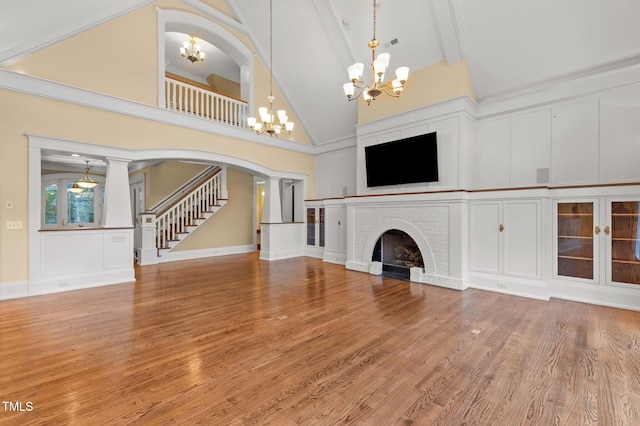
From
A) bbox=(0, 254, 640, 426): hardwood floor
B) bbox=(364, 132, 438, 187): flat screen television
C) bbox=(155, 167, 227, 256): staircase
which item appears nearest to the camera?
bbox=(0, 254, 640, 426): hardwood floor

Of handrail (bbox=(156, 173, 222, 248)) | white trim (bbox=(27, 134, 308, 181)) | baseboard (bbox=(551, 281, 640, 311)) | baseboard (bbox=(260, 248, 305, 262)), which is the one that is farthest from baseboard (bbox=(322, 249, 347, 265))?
baseboard (bbox=(551, 281, 640, 311))

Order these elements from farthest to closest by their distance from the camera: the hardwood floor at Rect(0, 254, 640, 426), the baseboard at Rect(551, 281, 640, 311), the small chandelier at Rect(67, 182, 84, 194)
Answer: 1. the small chandelier at Rect(67, 182, 84, 194)
2. the baseboard at Rect(551, 281, 640, 311)
3. the hardwood floor at Rect(0, 254, 640, 426)

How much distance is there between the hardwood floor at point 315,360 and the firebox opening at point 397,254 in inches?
56.7

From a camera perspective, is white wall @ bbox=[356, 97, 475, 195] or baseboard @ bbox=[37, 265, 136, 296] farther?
white wall @ bbox=[356, 97, 475, 195]

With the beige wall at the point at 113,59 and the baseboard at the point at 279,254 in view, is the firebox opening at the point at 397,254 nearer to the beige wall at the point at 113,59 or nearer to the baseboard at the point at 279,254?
the baseboard at the point at 279,254

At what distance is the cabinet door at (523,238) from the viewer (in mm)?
4441

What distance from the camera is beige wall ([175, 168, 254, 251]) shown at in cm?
852

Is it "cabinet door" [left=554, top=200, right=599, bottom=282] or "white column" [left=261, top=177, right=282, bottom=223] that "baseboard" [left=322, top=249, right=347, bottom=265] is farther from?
"cabinet door" [left=554, top=200, right=599, bottom=282]

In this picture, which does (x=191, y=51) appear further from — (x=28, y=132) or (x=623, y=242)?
(x=623, y=242)

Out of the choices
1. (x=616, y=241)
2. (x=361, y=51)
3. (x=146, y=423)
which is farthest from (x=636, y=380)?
(x=361, y=51)

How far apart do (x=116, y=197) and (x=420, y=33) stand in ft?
22.1

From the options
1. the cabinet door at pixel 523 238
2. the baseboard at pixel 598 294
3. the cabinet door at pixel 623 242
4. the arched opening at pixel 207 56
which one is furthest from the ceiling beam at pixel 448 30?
the arched opening at pixel 207 56

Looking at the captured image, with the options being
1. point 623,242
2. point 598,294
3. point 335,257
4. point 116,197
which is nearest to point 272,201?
point 335,257

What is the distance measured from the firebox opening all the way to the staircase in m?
5.18
